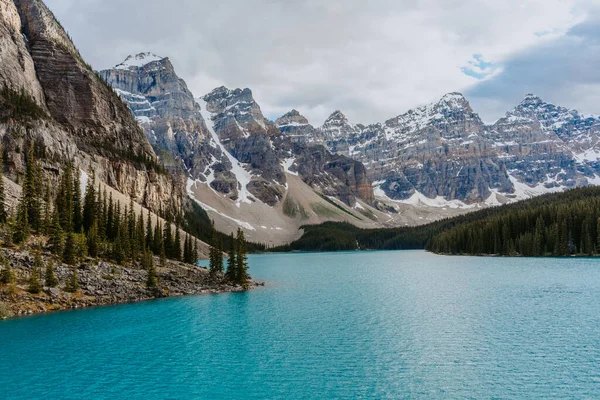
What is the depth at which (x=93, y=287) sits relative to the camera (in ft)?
177

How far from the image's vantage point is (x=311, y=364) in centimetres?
3053

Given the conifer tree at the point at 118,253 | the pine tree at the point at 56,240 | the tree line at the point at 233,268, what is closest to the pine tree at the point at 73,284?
the pine tree at the point at 56,240

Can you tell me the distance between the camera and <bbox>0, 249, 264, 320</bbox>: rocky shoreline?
1825 inches

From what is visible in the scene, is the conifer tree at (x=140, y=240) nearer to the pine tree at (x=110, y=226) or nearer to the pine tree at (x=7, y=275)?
the pine tree at (x=110, y=226)

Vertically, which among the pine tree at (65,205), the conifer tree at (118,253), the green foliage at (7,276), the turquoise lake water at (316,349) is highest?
the pine tree at (65,205)

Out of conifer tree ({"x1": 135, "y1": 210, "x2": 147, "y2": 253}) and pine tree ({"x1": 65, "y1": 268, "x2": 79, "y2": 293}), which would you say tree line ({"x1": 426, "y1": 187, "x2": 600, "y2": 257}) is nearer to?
conifer tree ({"x1": 135, "y1": 210, "x2": 147, "y2": 253})

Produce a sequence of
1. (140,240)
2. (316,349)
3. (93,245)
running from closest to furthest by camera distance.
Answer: (316,349) → (93,245) → (140,240)

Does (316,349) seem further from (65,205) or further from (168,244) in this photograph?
(168,244)

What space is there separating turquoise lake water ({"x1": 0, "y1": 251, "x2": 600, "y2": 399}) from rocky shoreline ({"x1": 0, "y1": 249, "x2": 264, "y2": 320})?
8.05ft

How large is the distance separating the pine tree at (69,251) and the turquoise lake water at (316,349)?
979cm

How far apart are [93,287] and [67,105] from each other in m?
107

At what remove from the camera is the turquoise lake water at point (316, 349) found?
26.3 meters

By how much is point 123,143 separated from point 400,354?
145024 millimetres

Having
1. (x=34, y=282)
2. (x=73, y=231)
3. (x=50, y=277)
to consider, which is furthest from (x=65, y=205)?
(x=34, y=282)
